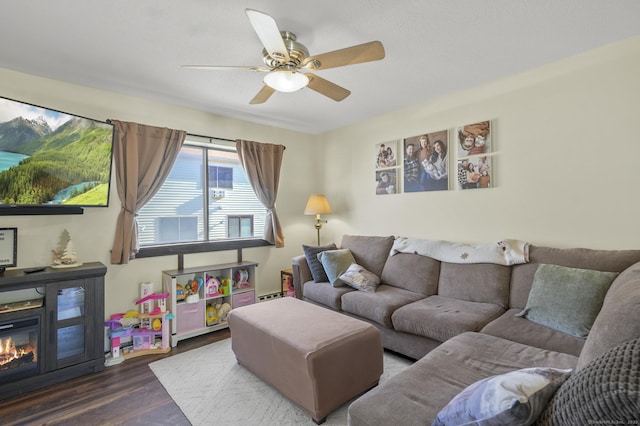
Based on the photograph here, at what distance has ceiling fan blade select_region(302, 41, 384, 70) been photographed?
171 cm

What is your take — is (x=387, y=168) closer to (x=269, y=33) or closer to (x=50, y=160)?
(x=269, y=33)

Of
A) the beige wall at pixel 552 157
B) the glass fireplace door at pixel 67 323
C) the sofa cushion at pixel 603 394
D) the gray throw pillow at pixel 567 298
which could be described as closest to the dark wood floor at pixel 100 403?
the glass fireplace door at pixel 67 323

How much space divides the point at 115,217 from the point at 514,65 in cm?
397

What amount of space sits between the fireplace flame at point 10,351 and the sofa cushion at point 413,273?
314 cm

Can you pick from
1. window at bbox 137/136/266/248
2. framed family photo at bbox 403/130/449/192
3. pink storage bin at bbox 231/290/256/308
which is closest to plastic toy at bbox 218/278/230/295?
pink storage bin at bbox 231/290/256/308

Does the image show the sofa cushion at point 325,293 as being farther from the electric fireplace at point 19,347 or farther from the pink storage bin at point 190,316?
the electric fireplace at point 19,347

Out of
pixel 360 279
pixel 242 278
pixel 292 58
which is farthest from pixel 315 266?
pixel 292 58

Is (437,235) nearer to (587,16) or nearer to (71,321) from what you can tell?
(587,16)

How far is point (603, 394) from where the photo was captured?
2.22 feet

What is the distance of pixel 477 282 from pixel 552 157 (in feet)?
4.13

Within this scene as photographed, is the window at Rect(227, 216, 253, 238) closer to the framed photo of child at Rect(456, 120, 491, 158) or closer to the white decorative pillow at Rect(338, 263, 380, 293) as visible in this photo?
the white decorative pillow at Rect(338, 263, 380, 293)

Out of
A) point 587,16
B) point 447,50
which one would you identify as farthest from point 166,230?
point 587,16

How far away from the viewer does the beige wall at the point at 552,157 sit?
88.2 inches

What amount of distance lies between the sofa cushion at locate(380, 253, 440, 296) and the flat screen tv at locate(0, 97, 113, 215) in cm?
294
